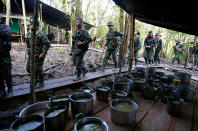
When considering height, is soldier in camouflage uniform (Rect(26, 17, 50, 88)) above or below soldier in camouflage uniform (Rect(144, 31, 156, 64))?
below

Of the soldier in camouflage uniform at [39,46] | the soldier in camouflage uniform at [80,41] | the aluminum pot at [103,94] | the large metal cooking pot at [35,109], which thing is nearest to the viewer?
the large metal cooking pot at [35,109]

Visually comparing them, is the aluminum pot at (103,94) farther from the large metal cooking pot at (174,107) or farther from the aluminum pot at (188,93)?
the aluminum pot at (188,93)

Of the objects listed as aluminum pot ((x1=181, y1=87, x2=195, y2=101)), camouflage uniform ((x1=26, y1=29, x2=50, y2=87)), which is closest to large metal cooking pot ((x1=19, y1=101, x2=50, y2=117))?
camouflage uniform ((x1=26, y1=29, x2=50, y2=87))

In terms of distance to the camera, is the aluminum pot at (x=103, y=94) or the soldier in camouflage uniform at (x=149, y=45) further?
the soldier in camouflage uniform at (x=149, y=45)

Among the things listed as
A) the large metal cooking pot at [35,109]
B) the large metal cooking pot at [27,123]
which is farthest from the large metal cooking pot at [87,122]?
the large metal cooking pot at [35,109]

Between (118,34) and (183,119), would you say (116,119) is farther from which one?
(118,34)

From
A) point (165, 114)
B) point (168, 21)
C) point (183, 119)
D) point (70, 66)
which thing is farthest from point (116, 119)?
point (70, 66)

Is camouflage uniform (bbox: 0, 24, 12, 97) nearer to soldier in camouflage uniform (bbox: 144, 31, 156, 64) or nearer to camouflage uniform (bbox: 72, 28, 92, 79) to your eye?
camouflage uniform (bbox: 72, 28, 92, 79)

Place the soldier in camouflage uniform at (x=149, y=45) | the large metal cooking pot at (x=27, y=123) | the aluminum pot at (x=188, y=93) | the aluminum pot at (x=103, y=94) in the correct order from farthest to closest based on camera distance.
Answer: the soldier in camouflage uniform at (x=149, y=45)
the aluminum pot at (x=188, y=93)
the aluminum pot at (x=103, y=94)
the large metal cooking pot at (x=27, y=123)

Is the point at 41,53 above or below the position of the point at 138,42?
below

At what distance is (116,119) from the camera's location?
62.6 inches

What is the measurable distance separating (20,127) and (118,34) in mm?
4675

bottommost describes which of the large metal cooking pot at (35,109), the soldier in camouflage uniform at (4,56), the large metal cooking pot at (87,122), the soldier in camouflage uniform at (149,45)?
the large metal cooking pot at (35,109)

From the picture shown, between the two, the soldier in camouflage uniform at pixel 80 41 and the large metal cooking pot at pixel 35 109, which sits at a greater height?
the soldier in camouflage uniform at pixel 80 41
